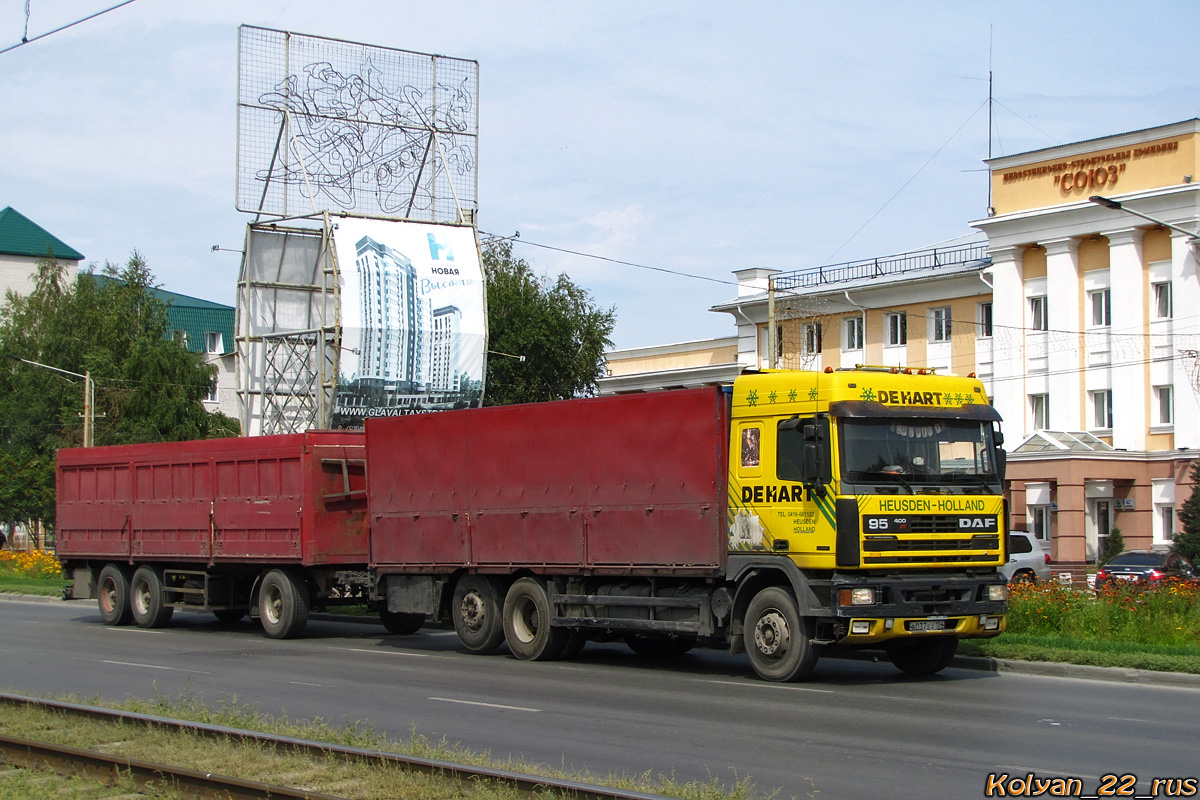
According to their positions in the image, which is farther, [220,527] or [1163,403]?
[1163,403]

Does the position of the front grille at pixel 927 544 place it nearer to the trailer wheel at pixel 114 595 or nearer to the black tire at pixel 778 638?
the black tire at pixel 778 638

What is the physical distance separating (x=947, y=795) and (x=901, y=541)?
5987 mm

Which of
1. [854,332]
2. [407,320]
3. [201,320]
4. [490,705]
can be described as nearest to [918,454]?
[490,705]

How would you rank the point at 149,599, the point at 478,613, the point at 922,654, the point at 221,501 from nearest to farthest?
1. the point at 922,654
2. the point at 478,613
3. the point at 221,501
4. the point at 149,599

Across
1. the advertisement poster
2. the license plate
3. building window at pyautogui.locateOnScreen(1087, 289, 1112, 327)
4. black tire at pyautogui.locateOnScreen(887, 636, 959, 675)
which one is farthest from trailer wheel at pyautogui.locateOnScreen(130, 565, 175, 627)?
building window at pyautogui.locateOnScreen(1087, 289, 1112, 327)

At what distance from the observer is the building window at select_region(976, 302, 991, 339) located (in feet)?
166

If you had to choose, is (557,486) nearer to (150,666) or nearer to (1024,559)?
(150,666)

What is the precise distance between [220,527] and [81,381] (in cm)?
5008

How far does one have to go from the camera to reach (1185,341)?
43531mm

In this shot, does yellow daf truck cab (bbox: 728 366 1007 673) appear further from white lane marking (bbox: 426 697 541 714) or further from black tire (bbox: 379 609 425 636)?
black tire (bbox: 379 609 425 636)

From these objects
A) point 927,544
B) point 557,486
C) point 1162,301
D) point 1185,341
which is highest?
point 1162,301

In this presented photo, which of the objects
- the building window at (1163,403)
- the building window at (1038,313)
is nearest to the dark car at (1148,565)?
the building window at (1163,403)

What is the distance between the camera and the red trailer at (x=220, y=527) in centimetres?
2095

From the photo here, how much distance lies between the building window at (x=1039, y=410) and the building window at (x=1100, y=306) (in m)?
3.57
